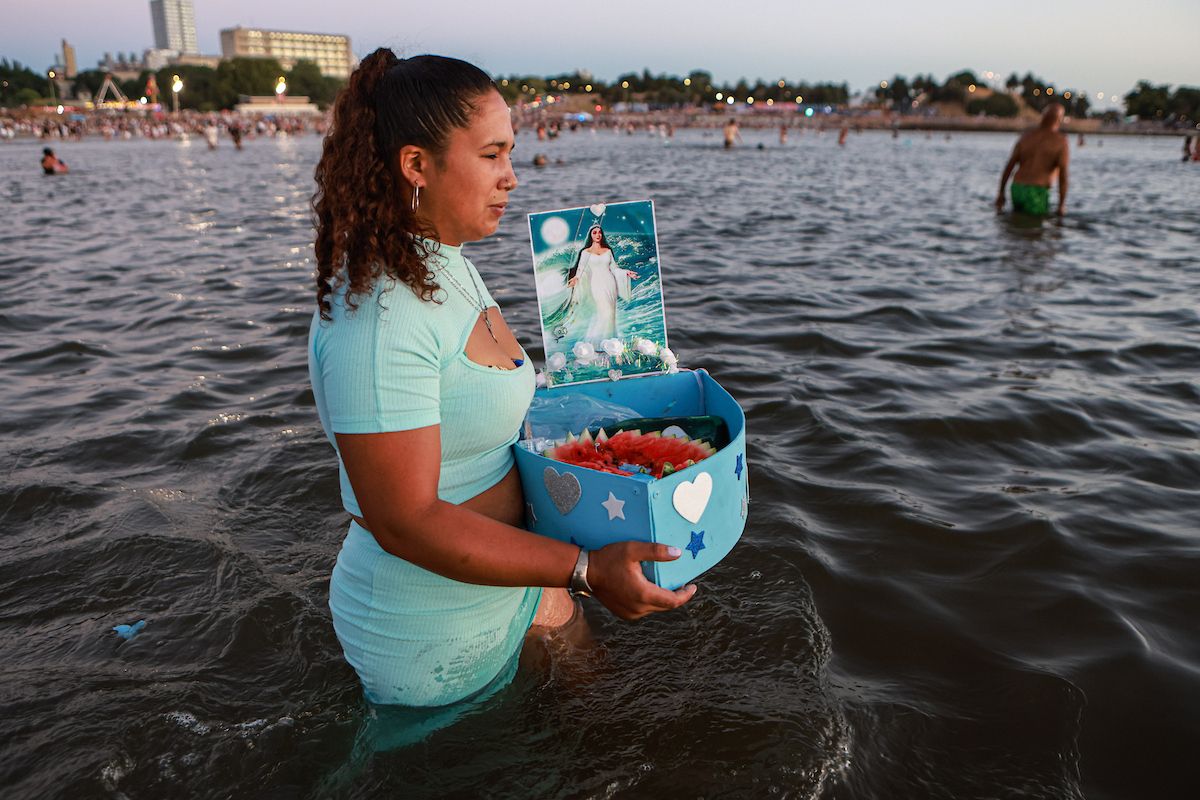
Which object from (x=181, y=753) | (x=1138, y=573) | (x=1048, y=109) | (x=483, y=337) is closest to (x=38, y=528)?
(x=181, y=753)

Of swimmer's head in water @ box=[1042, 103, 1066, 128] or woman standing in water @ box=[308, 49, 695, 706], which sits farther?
swimmer's head in water @ box=[1042, 103, 1066, 128]

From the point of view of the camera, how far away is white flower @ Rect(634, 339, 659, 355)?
9.47ft

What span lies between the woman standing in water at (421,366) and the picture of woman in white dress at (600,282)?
60 cm

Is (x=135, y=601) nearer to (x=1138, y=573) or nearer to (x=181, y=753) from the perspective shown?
(x=181, y=753)

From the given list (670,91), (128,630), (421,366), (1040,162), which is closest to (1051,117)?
(1040,162)

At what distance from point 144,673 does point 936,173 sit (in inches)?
1201

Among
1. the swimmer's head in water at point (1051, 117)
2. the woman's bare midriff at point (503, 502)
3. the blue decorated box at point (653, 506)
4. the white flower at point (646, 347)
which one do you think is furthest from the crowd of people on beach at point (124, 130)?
the blue decorated box at point (653, 506)

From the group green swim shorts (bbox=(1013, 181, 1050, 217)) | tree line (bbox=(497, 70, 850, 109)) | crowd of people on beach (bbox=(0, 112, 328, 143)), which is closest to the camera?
green swim shorts (bbox=(1013, 181, 1050, 217))

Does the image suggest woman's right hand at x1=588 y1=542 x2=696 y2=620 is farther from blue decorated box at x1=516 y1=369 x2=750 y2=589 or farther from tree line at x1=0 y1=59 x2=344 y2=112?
tree line at x1=0 y1=59 x2=344 y2=112

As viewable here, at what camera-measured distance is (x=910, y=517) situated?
429 centimetres

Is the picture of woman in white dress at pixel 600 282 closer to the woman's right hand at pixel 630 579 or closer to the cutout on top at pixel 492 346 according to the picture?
the cutout on top at pixel 492 346

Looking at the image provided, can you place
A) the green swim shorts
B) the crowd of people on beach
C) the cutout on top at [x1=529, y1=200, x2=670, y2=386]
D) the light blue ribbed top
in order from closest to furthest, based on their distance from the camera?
1. the light blue ribbed top
2. the cutout on top at [x1=529, y1=200, x2=670, y2=386]
3. the green swim shorts
4. the crowd of people on beach

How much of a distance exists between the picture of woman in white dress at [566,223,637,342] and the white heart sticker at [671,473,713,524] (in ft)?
3.07

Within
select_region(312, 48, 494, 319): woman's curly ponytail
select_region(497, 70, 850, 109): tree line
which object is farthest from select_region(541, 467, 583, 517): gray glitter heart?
select_region(497, 70, 850, 109): tree line
